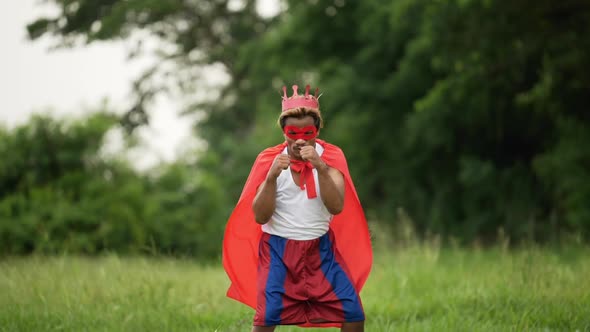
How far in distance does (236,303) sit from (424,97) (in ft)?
30.7

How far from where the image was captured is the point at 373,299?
5.67 meters

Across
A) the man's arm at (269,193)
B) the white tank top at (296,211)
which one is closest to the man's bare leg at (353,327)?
the white tank top at (296,211)

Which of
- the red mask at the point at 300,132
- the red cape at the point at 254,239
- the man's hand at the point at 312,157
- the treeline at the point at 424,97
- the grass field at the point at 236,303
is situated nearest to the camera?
the man's hand at the point at 312,157

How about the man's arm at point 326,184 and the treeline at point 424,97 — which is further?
the treeline at point 424,97

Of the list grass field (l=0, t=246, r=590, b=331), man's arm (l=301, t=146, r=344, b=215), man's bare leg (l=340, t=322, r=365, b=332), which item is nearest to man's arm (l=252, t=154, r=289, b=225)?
man's arm (l=301, t=146, r=344, b=215)

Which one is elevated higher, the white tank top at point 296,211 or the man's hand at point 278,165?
the man's hand at point 278,165

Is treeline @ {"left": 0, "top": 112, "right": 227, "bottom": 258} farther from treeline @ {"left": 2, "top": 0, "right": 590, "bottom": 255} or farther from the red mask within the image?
the red mask

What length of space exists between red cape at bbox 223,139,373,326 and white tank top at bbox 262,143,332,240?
22 centimetres

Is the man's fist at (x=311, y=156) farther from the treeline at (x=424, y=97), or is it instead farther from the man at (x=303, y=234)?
the treeline at (x=424, y=97)

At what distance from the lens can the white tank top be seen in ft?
12.1

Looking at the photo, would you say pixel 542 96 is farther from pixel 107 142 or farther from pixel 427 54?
pixel 107 142

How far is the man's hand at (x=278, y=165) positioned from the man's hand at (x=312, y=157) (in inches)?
3.8

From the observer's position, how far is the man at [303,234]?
355 cm

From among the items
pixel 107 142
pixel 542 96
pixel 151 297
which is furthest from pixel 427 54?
pixel 151 297
